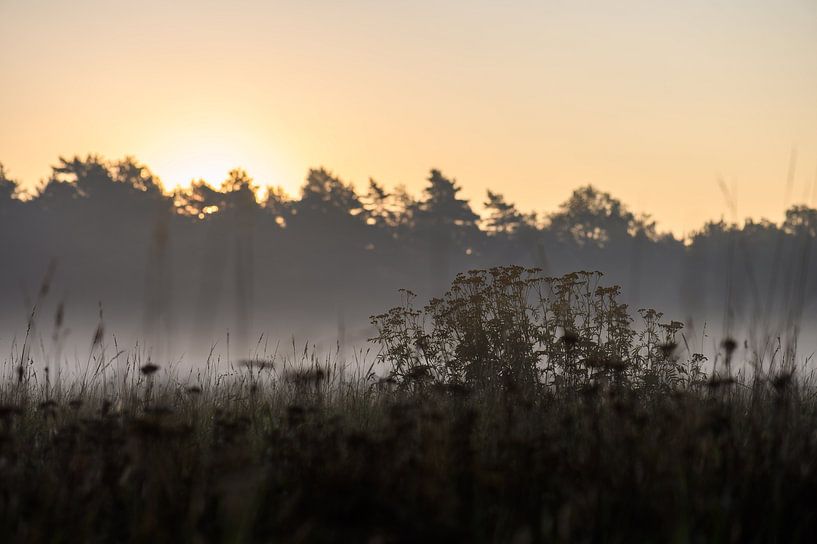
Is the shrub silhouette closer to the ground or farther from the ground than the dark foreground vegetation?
farther from the ground

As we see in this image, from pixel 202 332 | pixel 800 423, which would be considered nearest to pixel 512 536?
pixel 800 423

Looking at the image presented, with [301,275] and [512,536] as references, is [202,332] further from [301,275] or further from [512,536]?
[512,536]

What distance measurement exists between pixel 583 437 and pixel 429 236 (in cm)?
4200

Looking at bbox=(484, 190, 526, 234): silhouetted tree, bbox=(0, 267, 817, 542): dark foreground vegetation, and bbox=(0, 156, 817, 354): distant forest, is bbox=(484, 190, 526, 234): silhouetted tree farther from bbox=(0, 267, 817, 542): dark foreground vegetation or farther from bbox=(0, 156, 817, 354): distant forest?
bbox=(0, 267, 817, 542): dark foreground vegetation

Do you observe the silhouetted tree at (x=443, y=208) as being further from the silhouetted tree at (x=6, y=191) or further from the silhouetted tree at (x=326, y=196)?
the silhouetted tree at (x=6, y=191)

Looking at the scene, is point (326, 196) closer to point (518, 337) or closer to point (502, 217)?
point (502, 217)

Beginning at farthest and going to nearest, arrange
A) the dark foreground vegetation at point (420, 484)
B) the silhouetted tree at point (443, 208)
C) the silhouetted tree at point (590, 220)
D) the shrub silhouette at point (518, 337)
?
1. the silhouetted tree at point (590, 220)
2. the silhouetted tree at point (443, 208)
3. the shrub silhouette at point (518, 337)
4. the dark foreground vegetation at point (420, 484)

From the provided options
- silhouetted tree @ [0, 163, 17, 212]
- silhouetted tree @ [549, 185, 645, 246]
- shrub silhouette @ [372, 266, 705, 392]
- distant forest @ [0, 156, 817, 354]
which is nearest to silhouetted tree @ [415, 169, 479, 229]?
distant forest @ [0, 156, 817, 354]

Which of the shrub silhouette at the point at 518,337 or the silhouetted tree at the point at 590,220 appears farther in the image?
the silhouetted tree at the point at 590,220

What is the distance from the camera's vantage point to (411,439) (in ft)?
12.2

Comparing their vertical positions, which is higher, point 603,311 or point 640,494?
point 603,311

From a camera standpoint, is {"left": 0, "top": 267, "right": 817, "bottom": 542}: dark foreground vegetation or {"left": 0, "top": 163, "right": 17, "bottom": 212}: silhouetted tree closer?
{"left": 0, "top": 267, "right": 817, "bottom": 542}: dark foreground vegetation

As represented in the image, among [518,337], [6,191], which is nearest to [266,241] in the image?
[6,191]

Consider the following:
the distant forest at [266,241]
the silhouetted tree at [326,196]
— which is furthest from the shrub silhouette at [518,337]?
the silhouetted tree at [326,196]
